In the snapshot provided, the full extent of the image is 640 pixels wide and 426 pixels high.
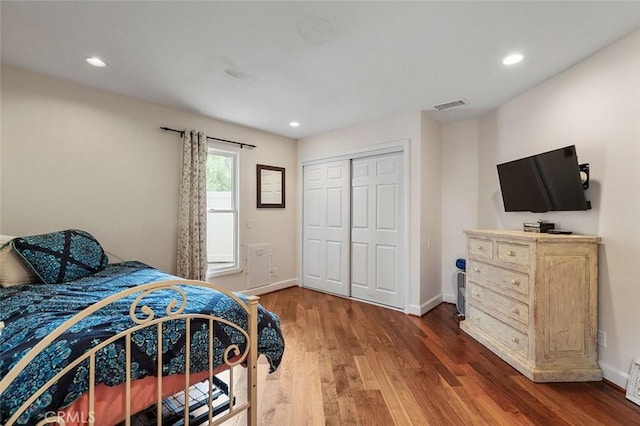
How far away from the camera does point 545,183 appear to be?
2508 mm

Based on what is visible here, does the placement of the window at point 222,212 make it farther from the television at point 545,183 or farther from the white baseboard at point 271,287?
the television at point 545,183

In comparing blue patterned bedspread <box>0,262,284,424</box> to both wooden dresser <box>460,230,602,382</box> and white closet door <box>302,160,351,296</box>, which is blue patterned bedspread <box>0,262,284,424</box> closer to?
wooden dresser <box>460,230,602,382</box>

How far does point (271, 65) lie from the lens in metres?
2.37

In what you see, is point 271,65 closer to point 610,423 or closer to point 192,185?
point 192,185

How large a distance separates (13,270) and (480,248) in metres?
3.97

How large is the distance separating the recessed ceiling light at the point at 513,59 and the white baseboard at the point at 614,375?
247 centimetres

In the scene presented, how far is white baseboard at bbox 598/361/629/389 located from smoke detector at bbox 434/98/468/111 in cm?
266

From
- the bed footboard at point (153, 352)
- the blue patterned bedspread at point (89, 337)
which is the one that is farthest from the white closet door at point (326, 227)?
the bed footboard at point (153, 352)

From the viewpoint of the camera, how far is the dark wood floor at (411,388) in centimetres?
174

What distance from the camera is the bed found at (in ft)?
3.36

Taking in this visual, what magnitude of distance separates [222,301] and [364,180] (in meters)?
2.87

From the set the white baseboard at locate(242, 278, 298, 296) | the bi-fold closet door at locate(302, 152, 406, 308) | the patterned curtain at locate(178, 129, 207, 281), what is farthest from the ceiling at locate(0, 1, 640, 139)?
the white baseboard at locate(242, 278, 298, 296)

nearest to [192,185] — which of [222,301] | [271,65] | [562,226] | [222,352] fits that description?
[271,65]

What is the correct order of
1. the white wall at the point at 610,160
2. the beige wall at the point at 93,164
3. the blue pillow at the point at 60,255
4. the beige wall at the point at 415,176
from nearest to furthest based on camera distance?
the white wall at the point at 610,160 < the blue pillow at the point at 60,255 < the beige wall at the point at 93,164 < the beige wall at the point at 415,176
